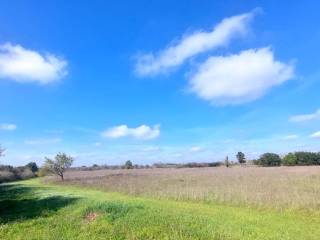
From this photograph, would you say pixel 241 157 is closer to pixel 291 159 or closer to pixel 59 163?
pixel 291 159

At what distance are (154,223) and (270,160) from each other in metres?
88.5

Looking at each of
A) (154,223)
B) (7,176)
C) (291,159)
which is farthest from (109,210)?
(291,159)

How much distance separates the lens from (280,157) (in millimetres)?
101000

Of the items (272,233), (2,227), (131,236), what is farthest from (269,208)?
(2,227)

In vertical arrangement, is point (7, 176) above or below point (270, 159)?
below

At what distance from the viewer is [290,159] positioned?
9612 cm

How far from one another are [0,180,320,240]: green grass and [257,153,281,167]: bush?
267 feet

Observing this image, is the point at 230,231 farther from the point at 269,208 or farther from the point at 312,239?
the point at 269,208

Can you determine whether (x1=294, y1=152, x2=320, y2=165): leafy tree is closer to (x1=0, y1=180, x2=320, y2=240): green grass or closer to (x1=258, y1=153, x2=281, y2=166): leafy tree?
(x1=258, y1=153, x2=281, y2=166): leafy tree

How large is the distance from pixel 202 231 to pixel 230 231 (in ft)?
3.87

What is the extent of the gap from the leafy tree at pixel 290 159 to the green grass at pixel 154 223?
3011 inches

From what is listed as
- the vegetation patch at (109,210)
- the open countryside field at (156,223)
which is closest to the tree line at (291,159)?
the open countryside field at (156,223)

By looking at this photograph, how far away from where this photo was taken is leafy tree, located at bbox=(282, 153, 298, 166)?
9464 cm

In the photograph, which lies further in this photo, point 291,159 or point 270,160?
point 270,160
